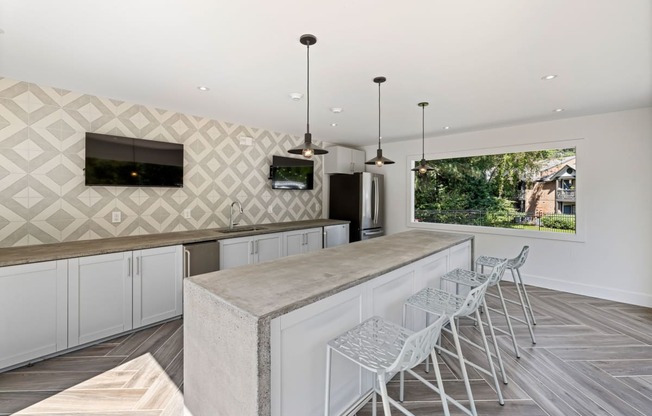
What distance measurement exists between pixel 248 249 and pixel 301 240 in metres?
0.93

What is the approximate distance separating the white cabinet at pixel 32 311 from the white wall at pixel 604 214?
5616mm

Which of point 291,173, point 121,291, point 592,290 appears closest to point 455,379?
point 121,291

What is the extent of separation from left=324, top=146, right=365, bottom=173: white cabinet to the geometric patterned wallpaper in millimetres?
1369

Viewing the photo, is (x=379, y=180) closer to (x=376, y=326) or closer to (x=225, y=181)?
(x=225, y=181)

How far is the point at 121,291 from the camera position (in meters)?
2.68

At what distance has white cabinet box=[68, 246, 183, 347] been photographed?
8.07ft

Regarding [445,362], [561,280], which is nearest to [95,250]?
[445,362]

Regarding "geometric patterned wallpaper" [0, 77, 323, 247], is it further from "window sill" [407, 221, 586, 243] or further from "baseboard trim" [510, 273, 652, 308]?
"baseboard trim" [510, 273, 652, 308]

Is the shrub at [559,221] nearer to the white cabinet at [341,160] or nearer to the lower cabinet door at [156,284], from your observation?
the white cabinet at [341,160]

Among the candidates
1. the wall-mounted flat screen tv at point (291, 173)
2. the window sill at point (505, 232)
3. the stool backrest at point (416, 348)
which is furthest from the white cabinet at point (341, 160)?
the stool backrest at point (416, 348)

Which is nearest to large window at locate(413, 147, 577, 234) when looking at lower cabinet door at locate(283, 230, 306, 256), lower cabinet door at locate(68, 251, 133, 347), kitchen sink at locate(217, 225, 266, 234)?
lower cabinet door at locate(283, 230, 306, 256)

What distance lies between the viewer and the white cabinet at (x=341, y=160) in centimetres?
537

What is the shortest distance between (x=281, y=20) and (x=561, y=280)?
489 centimetres

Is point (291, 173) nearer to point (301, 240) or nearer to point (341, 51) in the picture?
point (301, 240)
